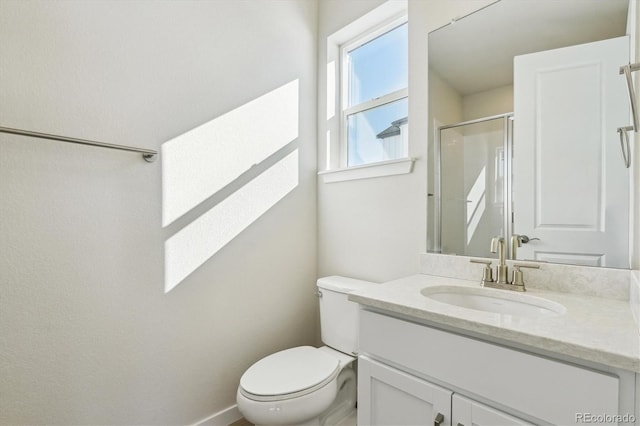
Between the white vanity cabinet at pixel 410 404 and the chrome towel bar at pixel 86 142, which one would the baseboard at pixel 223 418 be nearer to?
the white vanity cabinet at pixel 410 404

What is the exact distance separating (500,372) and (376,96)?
5.01 ft

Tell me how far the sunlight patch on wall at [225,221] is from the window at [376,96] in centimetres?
42

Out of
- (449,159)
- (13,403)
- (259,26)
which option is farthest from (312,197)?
(13,403)

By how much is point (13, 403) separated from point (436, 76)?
2.03 meters

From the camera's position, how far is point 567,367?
0.63 meters

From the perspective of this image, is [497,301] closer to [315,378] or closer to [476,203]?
[476,203]

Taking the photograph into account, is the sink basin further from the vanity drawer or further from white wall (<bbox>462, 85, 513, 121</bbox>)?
white wall (<bbox>462, 85, 513, 121</bbox>)

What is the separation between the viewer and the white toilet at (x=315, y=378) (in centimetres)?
115

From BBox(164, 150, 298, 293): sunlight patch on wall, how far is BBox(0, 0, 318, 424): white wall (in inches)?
1.4

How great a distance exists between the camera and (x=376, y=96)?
1.81 metres

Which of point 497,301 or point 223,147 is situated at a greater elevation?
point 223,147

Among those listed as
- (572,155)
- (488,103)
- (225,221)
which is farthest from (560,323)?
(225,221)

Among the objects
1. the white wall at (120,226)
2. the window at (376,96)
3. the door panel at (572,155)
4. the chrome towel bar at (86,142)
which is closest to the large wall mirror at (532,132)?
the door panel at (572,155)

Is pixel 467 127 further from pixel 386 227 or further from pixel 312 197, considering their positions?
pixel 312 197
